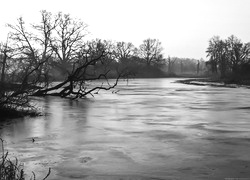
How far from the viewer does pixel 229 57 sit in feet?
284

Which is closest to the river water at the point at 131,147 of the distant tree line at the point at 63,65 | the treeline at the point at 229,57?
the distant tree line at the point at 63,65

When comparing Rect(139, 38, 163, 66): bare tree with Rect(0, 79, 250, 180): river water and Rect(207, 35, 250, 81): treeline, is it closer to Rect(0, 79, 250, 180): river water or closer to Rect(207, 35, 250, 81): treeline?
Rect(207, 35, 250, 81): treeline

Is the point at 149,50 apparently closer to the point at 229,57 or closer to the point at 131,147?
the point at 229,57

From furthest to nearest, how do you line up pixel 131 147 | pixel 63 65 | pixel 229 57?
pixel 229 57 → pixel 63 65 → pixel 131 147

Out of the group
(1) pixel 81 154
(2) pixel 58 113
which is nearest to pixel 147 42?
(2) pixel 58 113

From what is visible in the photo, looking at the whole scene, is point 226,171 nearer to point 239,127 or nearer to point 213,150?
point 213,150

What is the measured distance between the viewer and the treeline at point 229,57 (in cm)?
6229

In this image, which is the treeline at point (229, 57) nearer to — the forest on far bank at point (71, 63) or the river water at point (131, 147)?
the forest on far bank at point (71, 63)

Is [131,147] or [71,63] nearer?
[131,147]

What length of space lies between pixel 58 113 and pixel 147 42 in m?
110

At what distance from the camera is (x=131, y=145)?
8.81m

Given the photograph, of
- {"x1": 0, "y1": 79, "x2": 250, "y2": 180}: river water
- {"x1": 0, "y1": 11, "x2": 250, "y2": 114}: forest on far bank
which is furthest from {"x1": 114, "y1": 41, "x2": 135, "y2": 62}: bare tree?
{"x1": 0, "y1": 79, "x2": 250, "y2": 180}: river water

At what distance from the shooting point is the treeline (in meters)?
62.3

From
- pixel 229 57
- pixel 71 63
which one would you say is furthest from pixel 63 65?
pixel 229 57
